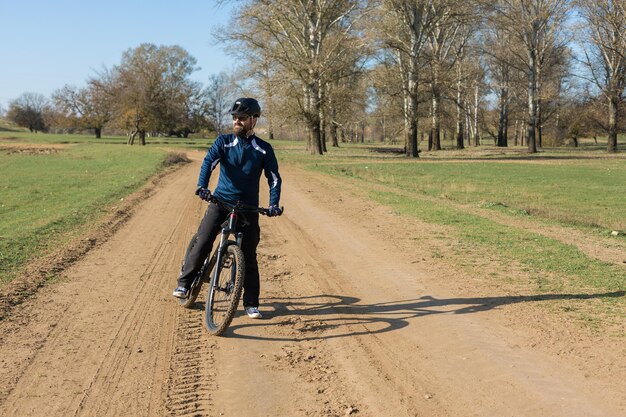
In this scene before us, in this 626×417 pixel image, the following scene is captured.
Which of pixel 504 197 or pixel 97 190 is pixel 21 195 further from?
pixel 504 197

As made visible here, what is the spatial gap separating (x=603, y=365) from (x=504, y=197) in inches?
556

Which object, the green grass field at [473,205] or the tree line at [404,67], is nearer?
the green grass field at [473,205]

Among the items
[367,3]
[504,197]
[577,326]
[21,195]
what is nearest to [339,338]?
[577,326]

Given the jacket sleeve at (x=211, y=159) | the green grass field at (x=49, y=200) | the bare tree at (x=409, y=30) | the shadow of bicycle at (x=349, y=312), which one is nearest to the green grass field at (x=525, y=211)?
the shadow of bicycle at (x=349, y=312)

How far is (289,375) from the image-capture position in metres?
4.39

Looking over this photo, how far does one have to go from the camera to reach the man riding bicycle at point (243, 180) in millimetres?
5500

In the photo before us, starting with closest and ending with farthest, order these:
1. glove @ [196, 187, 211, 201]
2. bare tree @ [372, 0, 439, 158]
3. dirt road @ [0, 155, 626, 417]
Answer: dirt road @ [0, 155, 626, 417]
glove @ [196, 187, 211, 201]
bare tree @ [372, 0, 439, 158]

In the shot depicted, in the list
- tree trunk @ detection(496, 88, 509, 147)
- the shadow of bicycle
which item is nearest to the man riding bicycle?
the shadow of bicycle

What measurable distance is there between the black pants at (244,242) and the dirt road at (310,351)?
34cm

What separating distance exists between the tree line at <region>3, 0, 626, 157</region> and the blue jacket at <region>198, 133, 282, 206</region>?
28.5 m

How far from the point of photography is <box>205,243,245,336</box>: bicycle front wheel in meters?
5.21

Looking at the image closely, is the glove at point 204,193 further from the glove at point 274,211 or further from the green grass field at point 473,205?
the green grass field at point 473,205

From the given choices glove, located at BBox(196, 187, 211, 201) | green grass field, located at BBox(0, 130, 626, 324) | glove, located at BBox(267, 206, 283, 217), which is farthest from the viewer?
green grass field, located at BBox(0, 130, 626, 324)

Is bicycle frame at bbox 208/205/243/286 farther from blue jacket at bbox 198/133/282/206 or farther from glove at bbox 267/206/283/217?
glove at bbox 267/206/283/217
